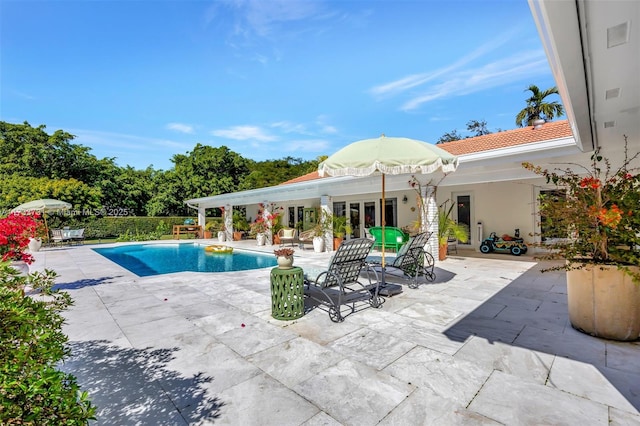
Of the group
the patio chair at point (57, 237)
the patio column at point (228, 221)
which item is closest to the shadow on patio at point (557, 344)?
the patio column at point (228, 221)

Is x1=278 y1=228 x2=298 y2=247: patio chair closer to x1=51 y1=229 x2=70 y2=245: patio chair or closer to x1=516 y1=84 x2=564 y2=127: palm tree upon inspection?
x1=51 y1=229 x2=70 y2=245: patio chair

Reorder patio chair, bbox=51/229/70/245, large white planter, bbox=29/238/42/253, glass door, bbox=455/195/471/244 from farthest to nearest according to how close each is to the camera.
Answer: patio chair, bbox=51/229/70/245 → large white planter, bbox=29/238/42/253 → glass door, bbox=455/195/471/244

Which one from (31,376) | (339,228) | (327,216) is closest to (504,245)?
(339,228)

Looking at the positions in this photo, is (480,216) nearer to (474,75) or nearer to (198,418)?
(474,75)

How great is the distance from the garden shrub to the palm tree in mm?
27563

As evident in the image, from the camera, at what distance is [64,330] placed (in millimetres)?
4445

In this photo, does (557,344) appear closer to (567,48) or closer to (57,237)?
(567,48)

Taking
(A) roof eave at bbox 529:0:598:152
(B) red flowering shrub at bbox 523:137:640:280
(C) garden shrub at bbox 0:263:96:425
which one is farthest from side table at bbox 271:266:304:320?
(A) roof eave at bbox 529:0:598:152

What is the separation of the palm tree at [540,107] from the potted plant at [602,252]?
22801 mm

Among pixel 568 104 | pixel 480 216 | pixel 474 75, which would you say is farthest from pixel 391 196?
pixel 568 104

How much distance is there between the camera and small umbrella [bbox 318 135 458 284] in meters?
5.08

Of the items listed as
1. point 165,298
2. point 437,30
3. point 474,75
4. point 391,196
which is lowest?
point 165,298

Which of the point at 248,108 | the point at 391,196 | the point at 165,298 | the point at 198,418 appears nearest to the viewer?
the point at 198,418

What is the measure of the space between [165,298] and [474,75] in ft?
55.8
